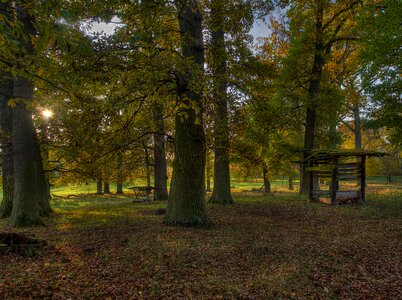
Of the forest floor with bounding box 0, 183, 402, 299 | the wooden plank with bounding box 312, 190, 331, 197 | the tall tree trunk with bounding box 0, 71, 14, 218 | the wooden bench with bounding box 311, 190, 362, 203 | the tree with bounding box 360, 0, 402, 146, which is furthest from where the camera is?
the wooden plank with bounding box 312, 190, 331, 197

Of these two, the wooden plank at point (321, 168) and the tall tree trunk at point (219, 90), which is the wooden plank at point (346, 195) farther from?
the tall tree trunk at point (219, 90)

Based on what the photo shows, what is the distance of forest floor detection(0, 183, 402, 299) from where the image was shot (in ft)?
15.9

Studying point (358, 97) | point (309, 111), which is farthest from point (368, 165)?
point (309, 111)

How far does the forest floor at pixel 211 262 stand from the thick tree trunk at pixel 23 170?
0.68 m

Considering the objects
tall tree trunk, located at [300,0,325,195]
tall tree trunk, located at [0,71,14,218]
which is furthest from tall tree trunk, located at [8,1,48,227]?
tall tree trunk, located at [300,0,325,195]

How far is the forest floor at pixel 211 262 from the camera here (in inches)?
190

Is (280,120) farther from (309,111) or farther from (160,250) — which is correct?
(309,111)

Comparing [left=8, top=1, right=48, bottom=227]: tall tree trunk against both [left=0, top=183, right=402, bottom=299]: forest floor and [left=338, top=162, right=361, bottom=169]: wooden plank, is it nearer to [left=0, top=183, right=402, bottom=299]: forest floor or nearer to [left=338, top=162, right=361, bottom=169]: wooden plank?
[left=0, top=183, right=402, bottom=299]: forest floor

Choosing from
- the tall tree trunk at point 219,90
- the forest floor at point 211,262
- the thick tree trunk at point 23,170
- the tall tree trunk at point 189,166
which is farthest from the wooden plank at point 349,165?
the thick tree trunk at point 23,170

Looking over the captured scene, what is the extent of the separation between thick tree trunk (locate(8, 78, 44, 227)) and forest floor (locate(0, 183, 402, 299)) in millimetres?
680

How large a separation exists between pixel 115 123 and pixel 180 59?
12.2 feet

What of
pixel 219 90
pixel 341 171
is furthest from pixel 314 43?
pixel 219 90

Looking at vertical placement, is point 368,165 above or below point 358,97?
below

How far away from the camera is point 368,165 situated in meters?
38.8
